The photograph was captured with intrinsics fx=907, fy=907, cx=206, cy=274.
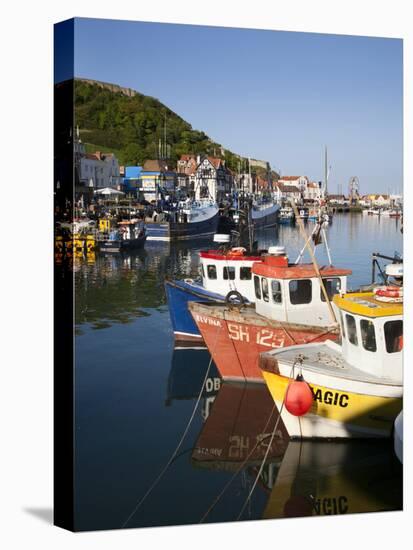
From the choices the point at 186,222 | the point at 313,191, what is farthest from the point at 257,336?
the point at 313,191

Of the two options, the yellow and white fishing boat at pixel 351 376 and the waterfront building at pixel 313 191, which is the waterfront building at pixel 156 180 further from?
the yellow and white fishing boat at pixel 351 376

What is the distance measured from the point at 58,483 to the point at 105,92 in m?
3.32

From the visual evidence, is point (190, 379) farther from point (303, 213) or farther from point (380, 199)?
point (380, 199)

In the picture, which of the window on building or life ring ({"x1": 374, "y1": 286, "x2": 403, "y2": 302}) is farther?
the window on building

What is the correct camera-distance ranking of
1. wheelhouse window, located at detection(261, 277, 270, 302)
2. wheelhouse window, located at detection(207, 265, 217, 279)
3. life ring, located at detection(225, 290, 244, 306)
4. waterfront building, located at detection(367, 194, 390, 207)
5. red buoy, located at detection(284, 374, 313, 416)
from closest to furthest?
red buoy, located at detection(284, 374, 313, 416) < waterfront building, located at detection(367, 194, 390, 207) < wheelhouse window, located at detection(261, 277, 270, 302) < life ring, located at detection(225, 290, 244, 306) < wheelhouse window, located at detection(207, 265, 217, 279)

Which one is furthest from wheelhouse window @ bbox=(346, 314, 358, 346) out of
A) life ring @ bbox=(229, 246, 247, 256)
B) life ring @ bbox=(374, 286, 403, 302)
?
life ring @ bbox=(229, 246, 247, 256)

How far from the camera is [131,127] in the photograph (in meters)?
8.63

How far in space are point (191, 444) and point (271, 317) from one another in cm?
248

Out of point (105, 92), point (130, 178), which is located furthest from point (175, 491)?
point (105, 92)

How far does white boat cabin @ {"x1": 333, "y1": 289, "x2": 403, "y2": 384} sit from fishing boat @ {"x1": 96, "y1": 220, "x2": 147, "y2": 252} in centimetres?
227

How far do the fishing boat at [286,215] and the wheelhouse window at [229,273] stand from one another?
8.58 ft

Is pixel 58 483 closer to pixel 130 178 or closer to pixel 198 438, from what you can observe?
pixel 198 438

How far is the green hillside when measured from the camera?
7.51 meters

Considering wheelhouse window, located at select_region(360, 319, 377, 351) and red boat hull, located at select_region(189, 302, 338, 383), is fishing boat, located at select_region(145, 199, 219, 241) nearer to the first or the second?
red boat hull, located at select_region(189, 302, 338, 383)
